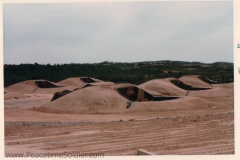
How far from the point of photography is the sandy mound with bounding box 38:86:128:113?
1967 centimetres

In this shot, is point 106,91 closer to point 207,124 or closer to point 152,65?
point 207,124

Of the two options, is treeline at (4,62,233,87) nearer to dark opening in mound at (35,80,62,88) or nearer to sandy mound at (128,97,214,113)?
dark opening in mound at (35,80,62,88)

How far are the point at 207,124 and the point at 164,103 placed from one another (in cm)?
656

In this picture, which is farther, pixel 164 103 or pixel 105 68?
pixel 105 68

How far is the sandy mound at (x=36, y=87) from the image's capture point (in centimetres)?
3497

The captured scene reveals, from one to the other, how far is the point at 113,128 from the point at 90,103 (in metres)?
6.17

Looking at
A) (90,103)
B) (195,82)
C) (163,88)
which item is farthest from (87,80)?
(90,103)

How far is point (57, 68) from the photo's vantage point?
4244 cm

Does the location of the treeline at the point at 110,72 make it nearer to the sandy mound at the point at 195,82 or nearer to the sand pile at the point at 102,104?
the sandy mound at the point at 195,82

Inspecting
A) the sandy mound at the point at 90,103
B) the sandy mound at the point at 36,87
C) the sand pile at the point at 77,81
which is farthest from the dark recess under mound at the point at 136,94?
the sand pile at the point at 77,81

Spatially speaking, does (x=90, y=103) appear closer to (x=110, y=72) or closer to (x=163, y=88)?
(x=163, y=88)

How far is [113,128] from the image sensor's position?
14.2 m

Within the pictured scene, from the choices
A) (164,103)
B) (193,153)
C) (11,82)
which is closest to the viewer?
(193,153)

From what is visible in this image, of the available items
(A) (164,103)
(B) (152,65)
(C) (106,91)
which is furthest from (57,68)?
(A) (164,103)
